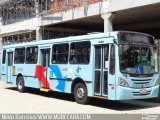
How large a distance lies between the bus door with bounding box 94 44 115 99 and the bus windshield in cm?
38

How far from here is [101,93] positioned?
47.9ft

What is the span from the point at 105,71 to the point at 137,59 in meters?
1.22

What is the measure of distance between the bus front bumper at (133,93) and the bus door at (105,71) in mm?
274

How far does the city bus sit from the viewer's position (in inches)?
553

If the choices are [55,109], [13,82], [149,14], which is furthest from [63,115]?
[149,14]

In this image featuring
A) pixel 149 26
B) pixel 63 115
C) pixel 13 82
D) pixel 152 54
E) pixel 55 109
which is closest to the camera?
pixel 63 115

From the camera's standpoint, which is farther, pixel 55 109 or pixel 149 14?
pixel 149 14

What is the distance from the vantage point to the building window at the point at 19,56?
2123 cm

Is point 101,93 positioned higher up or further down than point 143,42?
further down

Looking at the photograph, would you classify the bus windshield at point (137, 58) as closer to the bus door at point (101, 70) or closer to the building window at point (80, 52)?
the bus door at point (101, 70)

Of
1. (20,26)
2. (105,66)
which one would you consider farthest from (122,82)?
(20,26)

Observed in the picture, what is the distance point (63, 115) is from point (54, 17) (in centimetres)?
1741

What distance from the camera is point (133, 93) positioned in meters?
14.1

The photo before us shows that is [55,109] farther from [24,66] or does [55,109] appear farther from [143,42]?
[24,66]
